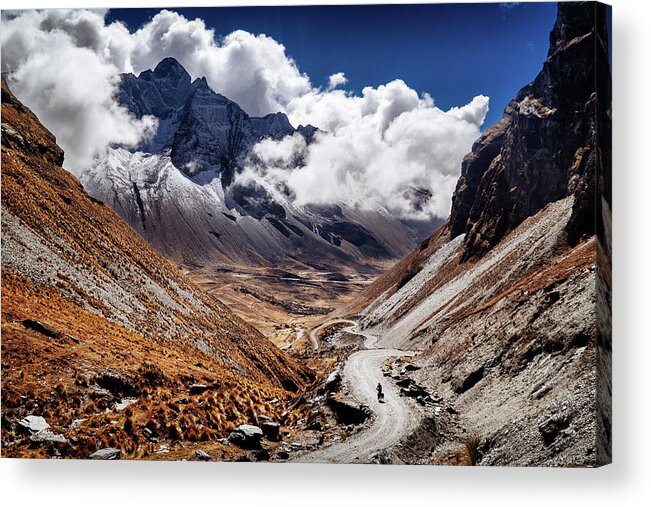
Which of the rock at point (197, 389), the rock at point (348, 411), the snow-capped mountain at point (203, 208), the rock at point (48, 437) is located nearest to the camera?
the rock at point (48, 437)

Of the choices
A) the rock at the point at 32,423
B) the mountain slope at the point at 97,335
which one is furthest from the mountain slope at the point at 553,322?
the rock at the point at 32,423

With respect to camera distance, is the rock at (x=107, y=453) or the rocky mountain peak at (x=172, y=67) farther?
the rocky mountain peak at (x=172, y=67)

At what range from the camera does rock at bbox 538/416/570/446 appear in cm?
1584

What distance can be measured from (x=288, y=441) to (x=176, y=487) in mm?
3981

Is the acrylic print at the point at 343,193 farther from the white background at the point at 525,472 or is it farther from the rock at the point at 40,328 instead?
the white background at the point at 525,472

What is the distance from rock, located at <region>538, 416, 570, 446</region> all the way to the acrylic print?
41 mm

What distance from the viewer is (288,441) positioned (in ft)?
59.7

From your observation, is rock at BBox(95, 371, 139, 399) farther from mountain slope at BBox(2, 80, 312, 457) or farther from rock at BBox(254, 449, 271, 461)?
rock at BBox(254, 449, 271, 461)

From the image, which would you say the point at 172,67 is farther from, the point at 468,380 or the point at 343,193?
the point at 468,380

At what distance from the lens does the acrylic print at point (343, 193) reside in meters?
17.2

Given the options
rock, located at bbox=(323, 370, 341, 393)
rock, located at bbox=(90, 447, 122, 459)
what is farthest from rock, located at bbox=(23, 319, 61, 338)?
rock, located at bbox=(323, 370, 341, 393)

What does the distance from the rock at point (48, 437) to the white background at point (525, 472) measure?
1226 millimetres

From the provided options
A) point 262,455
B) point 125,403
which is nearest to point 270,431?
point 262,455

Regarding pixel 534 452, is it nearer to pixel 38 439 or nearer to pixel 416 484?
pixel 416 484
